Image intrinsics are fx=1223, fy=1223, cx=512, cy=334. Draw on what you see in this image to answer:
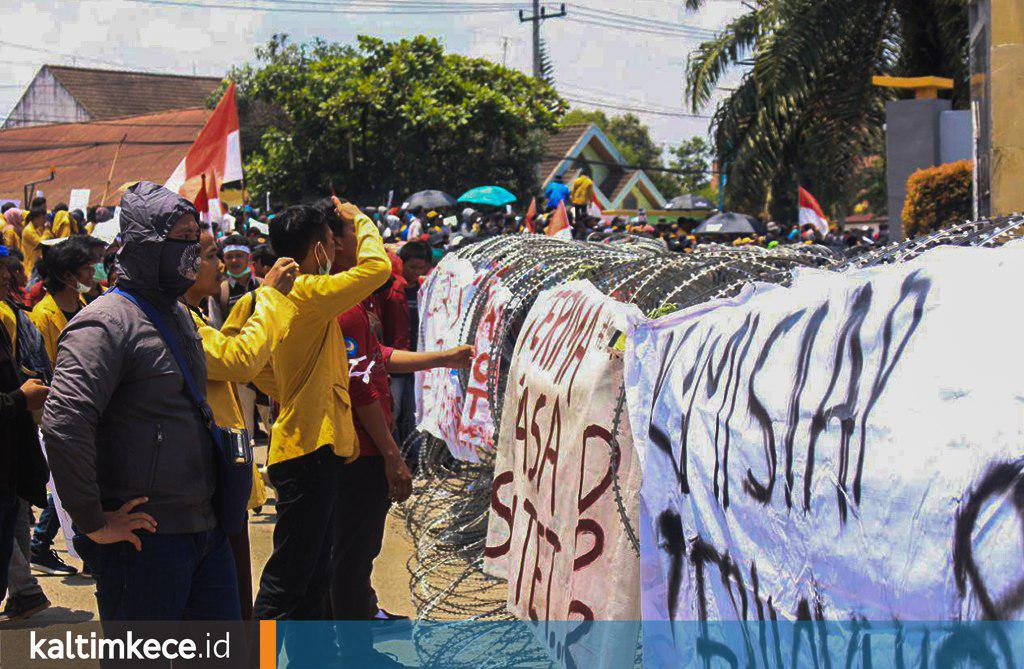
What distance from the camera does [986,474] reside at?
2025 mm

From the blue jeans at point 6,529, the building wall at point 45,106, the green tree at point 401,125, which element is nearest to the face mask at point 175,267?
the blue jeans at point 6,529

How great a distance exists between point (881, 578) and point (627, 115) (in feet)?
279

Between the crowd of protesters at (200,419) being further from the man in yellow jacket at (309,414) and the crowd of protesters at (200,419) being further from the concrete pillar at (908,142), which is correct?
the concrete pillar at (908,142)

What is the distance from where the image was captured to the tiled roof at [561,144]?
48656mm

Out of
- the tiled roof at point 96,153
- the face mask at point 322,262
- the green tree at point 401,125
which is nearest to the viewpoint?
the face mask at point 322,262

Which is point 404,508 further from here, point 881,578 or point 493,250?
point 881,578

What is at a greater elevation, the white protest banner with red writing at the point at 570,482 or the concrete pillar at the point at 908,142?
the concrete pillar at the point at 908,142

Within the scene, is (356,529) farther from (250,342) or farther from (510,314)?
(510,314)

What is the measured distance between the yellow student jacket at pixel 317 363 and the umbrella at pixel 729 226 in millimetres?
14452

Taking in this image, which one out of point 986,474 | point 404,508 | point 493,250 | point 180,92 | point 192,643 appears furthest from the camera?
point 180,92

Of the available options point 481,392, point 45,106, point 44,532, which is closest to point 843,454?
point 481,392

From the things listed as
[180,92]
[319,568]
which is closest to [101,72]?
[180,92]

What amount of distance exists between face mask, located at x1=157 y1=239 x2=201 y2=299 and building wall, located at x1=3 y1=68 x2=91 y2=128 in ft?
212

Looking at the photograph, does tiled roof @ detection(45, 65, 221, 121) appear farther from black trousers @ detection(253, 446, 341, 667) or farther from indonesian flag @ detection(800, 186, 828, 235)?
black trousers @ detection(253, 446, 341, 667)
